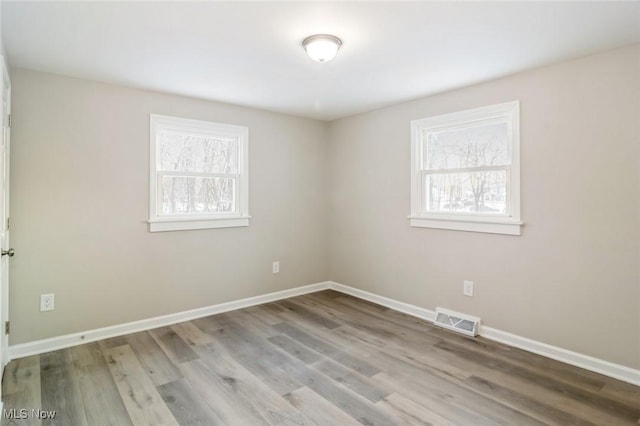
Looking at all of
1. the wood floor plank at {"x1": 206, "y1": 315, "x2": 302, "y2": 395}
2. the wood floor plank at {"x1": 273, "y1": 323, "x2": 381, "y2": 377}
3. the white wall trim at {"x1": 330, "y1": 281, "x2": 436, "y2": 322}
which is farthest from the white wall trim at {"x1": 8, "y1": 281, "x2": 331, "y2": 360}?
the wood floor plank at {"x1": 273, "y1": 323, "x2": 381, "y2": 377}

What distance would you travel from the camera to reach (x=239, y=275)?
4.12 metres

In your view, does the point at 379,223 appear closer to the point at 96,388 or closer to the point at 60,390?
the point at 96,388

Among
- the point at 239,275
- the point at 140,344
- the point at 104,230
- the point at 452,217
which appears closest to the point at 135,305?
the point at 140,344

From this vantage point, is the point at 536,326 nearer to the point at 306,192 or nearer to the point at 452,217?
the point at 452,217

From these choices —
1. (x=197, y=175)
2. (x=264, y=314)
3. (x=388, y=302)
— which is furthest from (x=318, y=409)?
(x=197, y=175)

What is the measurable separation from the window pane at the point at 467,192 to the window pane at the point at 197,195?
224 cm

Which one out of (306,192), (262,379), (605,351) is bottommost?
(262,379)

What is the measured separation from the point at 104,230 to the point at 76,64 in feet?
4.61

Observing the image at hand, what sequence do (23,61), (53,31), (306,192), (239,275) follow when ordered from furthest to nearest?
(306,192) → (239,275) → (23,61) → (53,31)

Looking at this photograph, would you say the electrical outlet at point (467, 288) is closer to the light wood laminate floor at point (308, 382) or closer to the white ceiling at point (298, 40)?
the light wood laminate floor at point (308, 382)

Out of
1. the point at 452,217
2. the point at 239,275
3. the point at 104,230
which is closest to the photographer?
the point at 104,230

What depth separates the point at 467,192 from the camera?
345cm

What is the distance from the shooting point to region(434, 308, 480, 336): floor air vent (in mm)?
3275

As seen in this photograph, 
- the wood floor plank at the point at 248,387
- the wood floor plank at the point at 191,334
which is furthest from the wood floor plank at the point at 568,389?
the wood floor plank at the point at 191,334
